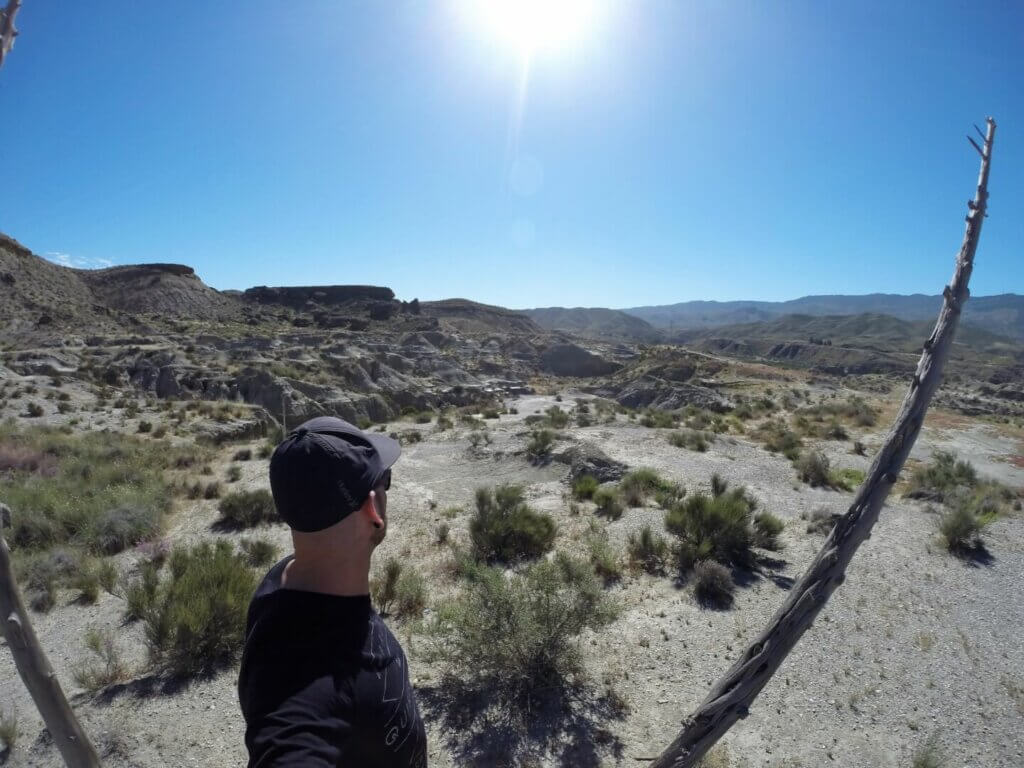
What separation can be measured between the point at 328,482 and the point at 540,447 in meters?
14.1

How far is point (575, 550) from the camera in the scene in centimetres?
815

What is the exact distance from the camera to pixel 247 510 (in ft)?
31.1

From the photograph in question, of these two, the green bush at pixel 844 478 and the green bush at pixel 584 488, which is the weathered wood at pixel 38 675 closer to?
the green bush at pixel 584 488

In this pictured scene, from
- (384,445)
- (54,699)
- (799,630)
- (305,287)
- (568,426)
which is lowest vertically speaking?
(568,426)

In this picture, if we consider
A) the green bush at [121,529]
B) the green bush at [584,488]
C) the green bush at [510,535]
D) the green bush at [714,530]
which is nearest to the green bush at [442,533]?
the green bush at [510,535]

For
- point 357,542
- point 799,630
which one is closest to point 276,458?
point 357,542

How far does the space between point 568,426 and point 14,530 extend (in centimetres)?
1679

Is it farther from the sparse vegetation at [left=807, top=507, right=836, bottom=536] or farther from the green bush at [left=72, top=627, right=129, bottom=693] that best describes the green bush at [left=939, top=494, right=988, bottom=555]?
the green bush at [left=72, top=627, right=129, bottom=693]

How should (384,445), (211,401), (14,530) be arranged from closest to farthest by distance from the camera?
(384,445) < (14,530) < (211,401)

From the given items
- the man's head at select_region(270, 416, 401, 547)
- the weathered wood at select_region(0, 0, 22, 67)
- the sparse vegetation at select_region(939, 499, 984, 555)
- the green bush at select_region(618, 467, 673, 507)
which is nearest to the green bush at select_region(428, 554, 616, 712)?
the man's head at select_region(270, 416, 401, 547)

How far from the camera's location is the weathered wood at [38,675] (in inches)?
79.8

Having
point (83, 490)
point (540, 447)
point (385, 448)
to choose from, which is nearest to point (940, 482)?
point (540, 447)

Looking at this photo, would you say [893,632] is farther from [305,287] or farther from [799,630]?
[305,287]

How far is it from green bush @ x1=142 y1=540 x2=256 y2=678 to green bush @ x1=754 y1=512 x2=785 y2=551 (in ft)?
24.4
